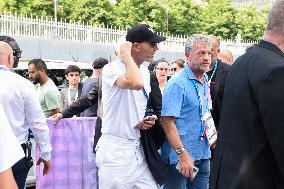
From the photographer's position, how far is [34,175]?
7430 millimetres

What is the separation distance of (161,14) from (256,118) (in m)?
42.3

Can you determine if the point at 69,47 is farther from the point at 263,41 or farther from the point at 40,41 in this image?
the point at 263,41

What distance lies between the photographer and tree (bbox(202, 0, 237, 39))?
48875 millimetres

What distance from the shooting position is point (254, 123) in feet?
9.37

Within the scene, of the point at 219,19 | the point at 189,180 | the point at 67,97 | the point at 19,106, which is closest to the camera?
the point at 19,106

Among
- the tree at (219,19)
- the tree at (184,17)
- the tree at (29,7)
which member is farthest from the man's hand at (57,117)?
the tree at (219,19)

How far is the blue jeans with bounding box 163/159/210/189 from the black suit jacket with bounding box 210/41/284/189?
6.89 ft

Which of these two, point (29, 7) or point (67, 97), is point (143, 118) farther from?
point (29, 7)

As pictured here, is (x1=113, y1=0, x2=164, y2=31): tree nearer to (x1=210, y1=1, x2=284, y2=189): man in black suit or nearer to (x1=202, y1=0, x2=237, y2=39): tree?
(x1=202, y1=0, x2=237, y2=39): tree

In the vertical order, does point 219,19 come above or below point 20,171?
above

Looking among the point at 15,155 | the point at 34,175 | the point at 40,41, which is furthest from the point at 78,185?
the point at 40,41

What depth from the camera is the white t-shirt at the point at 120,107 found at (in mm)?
4707

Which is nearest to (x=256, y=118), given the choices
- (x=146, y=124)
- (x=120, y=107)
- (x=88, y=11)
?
(x=146, y=124)

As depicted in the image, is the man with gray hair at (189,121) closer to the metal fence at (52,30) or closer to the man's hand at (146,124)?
the man's hand at (146,124)
